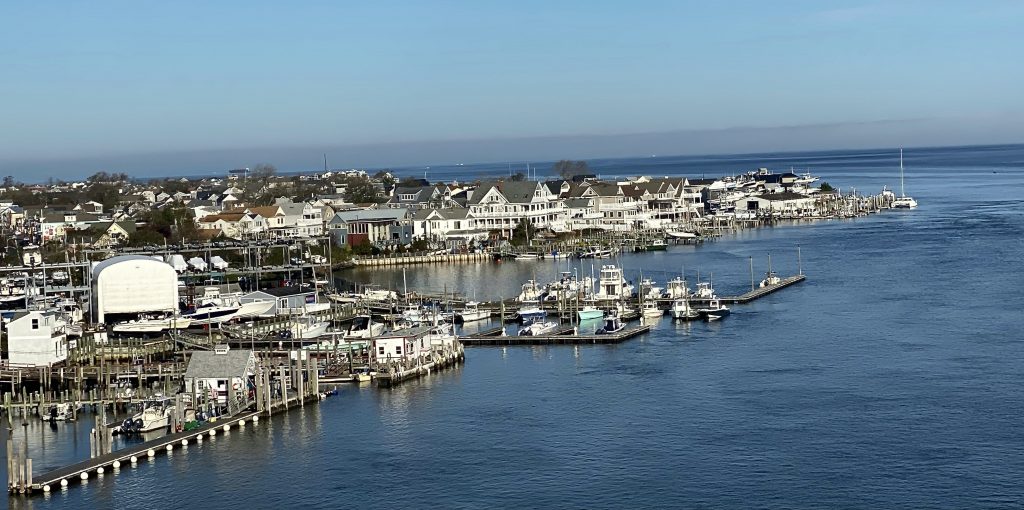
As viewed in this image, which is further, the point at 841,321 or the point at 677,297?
the point at 677,297

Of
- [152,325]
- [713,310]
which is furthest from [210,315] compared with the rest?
[713,310]

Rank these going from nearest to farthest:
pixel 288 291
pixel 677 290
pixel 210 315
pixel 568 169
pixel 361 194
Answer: pixel 210 315 < pixel 677 290 < pixel 288 291 < pixel 361 194 < pixel 568 169

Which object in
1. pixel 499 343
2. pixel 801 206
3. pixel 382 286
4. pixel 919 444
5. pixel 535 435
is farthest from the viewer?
pixel 801 206

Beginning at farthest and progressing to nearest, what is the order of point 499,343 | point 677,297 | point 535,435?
point 677,297 < point 499,343 < point 535,435

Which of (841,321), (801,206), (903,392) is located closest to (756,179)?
(801,206)

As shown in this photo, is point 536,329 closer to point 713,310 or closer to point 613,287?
point 713,310

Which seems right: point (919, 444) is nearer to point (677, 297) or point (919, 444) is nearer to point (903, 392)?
point (903, 392)
